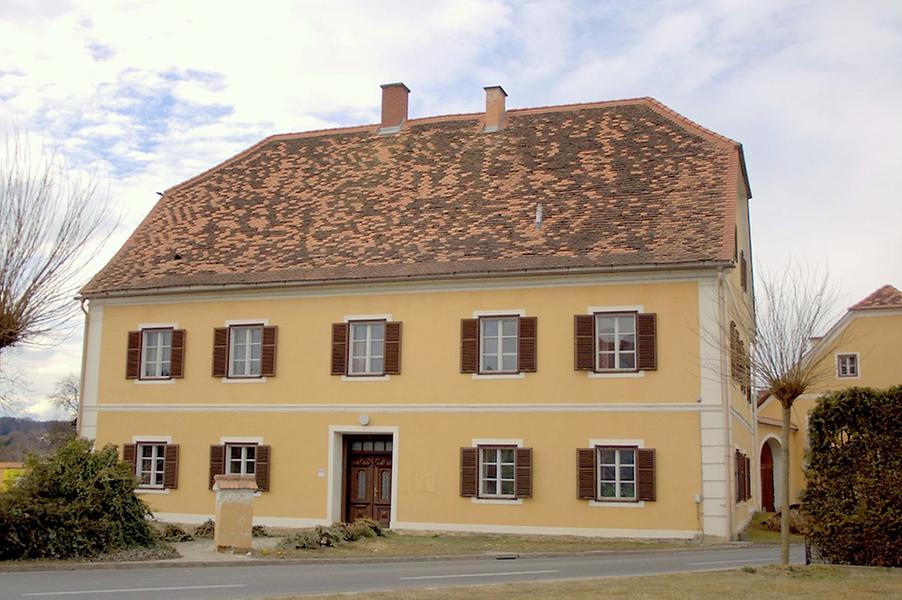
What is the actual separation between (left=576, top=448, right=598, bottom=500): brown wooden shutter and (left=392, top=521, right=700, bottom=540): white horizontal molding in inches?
29.8

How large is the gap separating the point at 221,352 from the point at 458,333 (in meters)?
6.49

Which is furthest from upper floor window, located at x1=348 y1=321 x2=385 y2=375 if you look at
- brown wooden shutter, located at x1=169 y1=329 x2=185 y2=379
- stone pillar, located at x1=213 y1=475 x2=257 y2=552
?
stone pillar, located at x1=213 y1=475 x2=257 y2=552

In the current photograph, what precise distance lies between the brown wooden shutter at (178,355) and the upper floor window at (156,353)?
273 mm

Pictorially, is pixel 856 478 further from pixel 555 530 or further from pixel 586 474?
pixel 555 530

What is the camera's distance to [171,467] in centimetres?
2772

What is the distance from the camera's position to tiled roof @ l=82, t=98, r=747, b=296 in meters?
25.0

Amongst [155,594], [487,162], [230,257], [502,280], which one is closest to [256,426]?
[230,257]

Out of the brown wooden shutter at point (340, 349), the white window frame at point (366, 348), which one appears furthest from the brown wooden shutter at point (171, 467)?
the white window frame at point (366, 348)

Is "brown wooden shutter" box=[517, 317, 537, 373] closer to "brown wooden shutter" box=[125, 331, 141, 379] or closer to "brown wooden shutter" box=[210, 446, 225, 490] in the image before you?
"brown wooden shutter" box=[210, 446, 225, 490]

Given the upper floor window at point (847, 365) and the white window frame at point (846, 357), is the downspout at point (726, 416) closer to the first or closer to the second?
the white window frame at point (846, 357)

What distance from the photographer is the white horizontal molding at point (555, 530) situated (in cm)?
2303

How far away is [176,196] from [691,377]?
16.8 metres

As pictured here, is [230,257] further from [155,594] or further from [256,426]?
[155,594]

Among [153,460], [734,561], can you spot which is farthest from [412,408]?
[734,561]
